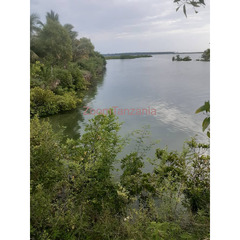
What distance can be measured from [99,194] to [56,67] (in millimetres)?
9743

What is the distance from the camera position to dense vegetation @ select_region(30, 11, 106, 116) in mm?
7329

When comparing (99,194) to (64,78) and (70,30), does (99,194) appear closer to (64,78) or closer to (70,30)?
(64,78)

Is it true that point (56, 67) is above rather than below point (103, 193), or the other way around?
above

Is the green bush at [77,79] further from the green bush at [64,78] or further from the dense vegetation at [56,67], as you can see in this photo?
the green bush at [64,78]

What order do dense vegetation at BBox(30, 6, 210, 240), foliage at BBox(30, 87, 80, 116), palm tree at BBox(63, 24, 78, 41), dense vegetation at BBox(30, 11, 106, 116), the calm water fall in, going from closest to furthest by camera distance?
dense vegetation at BBox(30, 6, 210, 240), the calm water, foliage at BBox(30, 87, 80, 116), dense vegetation at BBox(30, 11, 106, 116), palm tree at BBox(63, 24, 78, 41)

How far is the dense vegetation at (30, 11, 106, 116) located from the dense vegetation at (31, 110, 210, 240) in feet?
15.1

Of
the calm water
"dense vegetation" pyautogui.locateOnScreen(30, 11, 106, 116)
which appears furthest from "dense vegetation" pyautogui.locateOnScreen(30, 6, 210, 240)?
"dense vegetation" pyautogui.locateOnScreen(30, 11, 106, 116)

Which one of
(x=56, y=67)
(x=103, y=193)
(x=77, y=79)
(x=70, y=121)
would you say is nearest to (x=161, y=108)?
(x=70, y=121)

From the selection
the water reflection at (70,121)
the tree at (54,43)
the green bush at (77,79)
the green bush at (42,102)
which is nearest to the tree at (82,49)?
the tree at (54,43)

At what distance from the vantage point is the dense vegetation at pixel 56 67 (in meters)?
7.33

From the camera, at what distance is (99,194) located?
234 centimetres

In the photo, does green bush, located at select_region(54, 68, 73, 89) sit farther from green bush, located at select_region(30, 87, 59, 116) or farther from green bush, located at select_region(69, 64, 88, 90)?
green bush, located at select_region(30, 87, 59, 116)

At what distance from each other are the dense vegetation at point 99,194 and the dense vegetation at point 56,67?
4605 millimetres
